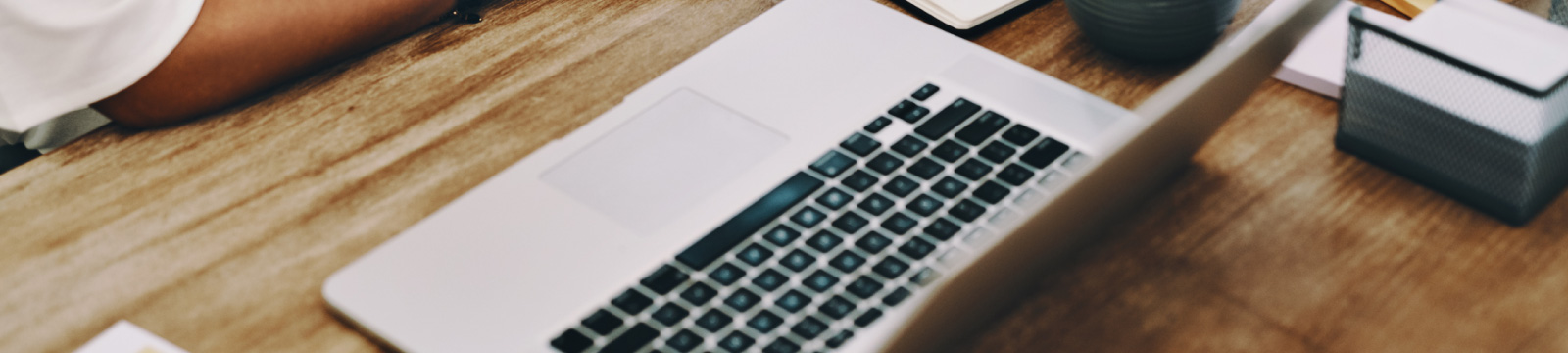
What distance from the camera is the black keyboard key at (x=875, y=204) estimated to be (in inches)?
24.4

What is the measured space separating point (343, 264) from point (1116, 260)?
440 mm

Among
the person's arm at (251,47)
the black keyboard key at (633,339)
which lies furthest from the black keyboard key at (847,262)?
the person's arm at (251,47)

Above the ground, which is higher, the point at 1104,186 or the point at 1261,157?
the point at 1104,186

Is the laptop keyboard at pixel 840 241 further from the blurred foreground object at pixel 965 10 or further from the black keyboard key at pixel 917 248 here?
the blurred foreground object at pixel 965 10

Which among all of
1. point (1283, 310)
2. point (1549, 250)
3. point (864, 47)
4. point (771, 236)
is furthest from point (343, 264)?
point (1549, 250)

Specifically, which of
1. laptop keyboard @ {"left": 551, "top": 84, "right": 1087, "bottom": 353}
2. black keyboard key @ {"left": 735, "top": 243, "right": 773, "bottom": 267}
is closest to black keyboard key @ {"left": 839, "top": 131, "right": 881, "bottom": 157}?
laptop keyboard @ {"left": 551, "top": 84, "right": 1087, "bottom": 353}

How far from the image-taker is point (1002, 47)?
79 centimetres

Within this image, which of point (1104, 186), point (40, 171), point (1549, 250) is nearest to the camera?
point (1104, 186)

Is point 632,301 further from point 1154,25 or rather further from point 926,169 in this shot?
point 1154,25

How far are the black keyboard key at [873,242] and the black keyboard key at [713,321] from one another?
9cm

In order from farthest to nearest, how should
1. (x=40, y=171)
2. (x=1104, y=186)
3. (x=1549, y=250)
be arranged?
1. (x=40, y=171)
2. (x=1549, y=250)
3. (x=1104, y=186)

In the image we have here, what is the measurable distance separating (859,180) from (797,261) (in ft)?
0.26

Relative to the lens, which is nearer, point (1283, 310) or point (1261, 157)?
point (1283, 310)

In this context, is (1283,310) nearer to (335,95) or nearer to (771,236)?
(771,236)
